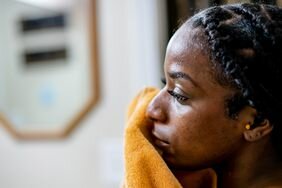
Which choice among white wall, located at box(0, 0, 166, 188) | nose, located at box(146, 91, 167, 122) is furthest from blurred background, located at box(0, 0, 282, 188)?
nose, located at box(146, 91, 167, 122)

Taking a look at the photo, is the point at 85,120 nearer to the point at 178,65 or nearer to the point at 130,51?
the point at 130,51

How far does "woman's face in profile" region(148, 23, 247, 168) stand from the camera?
16.6 inches

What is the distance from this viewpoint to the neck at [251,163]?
45 cm

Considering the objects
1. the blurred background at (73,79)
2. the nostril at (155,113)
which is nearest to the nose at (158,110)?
the nostril at (155,113)

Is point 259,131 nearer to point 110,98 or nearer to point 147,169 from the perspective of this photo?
point 147,169

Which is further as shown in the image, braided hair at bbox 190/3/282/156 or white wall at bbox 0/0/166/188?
white wall at bbox 0/0/166/188

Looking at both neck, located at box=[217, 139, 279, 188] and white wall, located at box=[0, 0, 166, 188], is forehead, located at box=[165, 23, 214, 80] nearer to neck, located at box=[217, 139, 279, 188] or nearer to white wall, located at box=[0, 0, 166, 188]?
neck, located at box=[217, 139, 279, 188]

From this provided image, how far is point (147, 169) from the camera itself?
467 millimetres

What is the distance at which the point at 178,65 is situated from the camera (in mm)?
435

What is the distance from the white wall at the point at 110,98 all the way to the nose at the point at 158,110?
623 millimetres

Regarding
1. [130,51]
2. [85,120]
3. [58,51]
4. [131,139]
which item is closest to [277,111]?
[131,139]

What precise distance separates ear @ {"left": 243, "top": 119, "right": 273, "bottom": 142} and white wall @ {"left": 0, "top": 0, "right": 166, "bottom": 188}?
2.17ft

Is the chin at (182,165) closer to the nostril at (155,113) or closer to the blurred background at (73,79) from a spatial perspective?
the nostril at (155,113)

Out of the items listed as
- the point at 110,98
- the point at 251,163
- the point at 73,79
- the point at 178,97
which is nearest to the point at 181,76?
the point at 178,97
